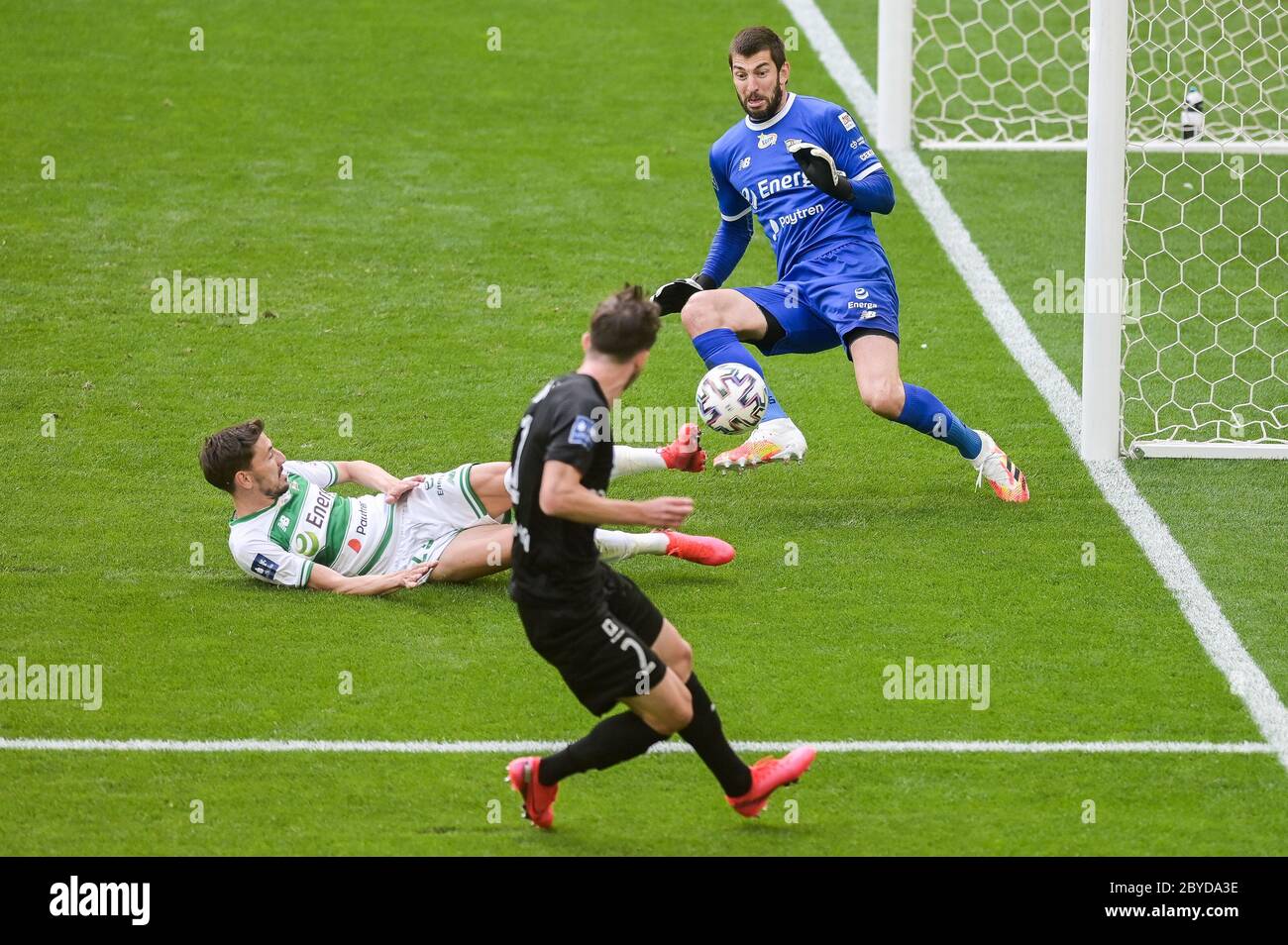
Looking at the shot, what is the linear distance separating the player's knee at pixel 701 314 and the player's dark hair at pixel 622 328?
109 inches

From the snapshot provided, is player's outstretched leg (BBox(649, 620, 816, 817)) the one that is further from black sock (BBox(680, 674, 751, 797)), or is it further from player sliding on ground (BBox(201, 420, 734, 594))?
player sliding on ground (BBox(201, 420, 734, 594))

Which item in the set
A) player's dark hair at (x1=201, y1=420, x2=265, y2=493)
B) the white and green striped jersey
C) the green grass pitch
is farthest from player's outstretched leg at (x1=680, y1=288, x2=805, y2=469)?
player's dark hair at (x1=201, y1=420, x2=265, y2=493)

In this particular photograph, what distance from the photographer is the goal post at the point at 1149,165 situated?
25.9 feet

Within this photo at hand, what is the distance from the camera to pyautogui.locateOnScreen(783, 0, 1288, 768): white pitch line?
6086 millimetres

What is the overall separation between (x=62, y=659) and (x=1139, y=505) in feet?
15.0

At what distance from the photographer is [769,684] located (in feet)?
19.9

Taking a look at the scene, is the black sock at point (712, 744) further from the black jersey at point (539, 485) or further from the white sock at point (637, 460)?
the white sock at point (637, 460)

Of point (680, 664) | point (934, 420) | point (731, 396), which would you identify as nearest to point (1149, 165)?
point (934, 420)

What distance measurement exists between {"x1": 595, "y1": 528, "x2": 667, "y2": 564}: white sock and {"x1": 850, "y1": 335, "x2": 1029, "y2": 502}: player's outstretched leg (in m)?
1.14

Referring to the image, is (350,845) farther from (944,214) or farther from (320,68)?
(320,68)

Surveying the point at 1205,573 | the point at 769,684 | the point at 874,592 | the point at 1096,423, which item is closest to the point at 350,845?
the point at 769,684

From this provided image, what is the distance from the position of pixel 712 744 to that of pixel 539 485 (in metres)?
0.91

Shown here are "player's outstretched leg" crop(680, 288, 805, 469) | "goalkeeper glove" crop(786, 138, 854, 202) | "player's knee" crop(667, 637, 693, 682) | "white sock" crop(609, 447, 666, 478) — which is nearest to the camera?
"player's knee" crop(667, 637, 693, 682)

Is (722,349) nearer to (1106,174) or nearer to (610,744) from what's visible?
(1106,174)
